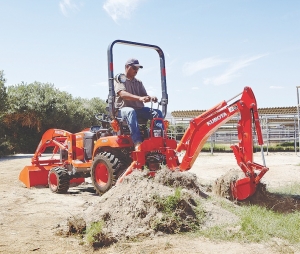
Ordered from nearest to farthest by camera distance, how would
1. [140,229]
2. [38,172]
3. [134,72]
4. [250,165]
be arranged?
[140,229] < [250,165] < [134,72] < [38,172]

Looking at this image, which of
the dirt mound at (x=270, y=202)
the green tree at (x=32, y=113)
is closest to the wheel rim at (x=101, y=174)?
the dirt mound at (x=270, y=202)

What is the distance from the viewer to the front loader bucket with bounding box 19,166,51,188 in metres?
8.81

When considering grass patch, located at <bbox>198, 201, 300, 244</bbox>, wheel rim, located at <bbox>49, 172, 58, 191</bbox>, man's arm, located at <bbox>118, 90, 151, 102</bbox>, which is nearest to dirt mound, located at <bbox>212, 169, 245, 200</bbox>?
grass patch, located at <bbox>198, 201, 300, 244</bbox>

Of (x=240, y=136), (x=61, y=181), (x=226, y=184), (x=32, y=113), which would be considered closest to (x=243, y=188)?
(x=226, y=184)

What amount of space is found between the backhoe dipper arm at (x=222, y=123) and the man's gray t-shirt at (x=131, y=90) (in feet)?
3.56

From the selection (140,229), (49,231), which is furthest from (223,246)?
(49,231)

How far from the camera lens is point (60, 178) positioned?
7.92 metres

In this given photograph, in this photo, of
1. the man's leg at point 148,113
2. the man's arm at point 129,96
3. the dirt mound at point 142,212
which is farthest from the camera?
the man's leg at point 148,113

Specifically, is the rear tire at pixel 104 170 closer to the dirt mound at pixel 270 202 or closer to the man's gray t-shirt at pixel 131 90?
the man's gray t-shirt at pixel 131 90

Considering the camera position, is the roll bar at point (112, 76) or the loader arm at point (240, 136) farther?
the roll bar at point (112, 76)

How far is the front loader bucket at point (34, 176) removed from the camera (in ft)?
28.9

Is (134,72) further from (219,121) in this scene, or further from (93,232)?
(93,232)

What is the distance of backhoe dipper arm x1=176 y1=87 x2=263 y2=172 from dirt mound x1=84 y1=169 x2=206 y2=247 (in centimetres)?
118

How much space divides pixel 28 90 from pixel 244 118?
932 inches
